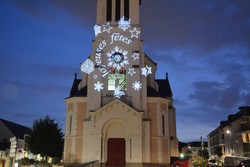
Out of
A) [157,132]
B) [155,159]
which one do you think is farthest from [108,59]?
[155,159]

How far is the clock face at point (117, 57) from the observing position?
116 ft

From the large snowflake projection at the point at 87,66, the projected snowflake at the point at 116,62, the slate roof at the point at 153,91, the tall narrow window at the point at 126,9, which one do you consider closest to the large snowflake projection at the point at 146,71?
the projected snowflake at the point at 116,62

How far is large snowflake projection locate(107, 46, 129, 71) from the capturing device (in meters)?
35.3

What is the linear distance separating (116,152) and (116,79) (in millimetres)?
8501

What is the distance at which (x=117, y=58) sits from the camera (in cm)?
3547

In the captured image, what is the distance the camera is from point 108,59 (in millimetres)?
35562

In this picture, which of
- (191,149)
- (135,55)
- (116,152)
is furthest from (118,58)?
(191,149)

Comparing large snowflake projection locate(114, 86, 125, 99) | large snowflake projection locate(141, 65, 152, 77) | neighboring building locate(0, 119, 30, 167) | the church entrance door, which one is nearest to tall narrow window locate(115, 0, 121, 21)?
large snowflake projection locate(141, 65, 152, 77)

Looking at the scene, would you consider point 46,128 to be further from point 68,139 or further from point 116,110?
point 116,110

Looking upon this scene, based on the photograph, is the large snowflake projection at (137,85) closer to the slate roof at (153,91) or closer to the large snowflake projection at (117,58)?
the slate roof at (153,91)

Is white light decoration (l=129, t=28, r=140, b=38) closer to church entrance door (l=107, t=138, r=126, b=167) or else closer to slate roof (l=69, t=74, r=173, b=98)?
slate roof (l=69, t=74, r=173, b=98)

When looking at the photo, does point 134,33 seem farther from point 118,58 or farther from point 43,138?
point 43,138

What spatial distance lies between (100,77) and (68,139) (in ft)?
26.6

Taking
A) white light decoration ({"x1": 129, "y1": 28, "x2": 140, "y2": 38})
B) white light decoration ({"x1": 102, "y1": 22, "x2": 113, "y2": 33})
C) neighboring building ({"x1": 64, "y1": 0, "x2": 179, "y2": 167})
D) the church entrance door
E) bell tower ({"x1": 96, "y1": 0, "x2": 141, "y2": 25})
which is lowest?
the church entrance door
